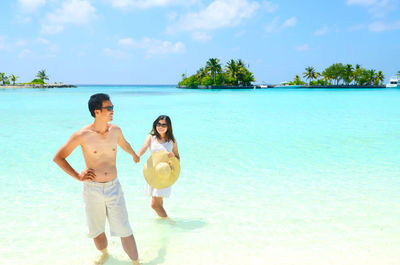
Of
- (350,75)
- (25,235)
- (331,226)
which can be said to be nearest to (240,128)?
(331,226)

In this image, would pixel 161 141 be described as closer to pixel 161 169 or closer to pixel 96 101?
pixel 161 169

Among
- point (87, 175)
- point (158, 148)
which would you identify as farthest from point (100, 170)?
point (158, 148)

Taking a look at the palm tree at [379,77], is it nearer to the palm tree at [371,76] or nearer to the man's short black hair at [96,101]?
the palm tree at [371,76]

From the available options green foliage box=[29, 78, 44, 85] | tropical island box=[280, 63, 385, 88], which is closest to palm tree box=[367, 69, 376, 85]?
tropical island box=[280, 63, 385, 88]

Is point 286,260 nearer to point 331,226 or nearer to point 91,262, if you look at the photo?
point 331,226

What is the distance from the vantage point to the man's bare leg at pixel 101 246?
10.8 feet

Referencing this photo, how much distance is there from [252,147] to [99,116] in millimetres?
8311

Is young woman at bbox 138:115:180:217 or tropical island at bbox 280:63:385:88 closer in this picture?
young woman at bbox 138:115:180:217

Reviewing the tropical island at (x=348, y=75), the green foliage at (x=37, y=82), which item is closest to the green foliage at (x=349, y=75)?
the tropical island at (x=348, y=75)

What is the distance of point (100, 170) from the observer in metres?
2.96

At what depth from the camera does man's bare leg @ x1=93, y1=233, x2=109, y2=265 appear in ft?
10.8

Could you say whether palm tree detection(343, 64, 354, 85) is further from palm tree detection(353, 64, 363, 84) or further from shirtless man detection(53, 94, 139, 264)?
shirtless man detection(53, 94, 139, 264)

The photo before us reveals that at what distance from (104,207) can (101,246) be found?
608 mm

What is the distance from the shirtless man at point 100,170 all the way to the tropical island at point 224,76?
319 ft
